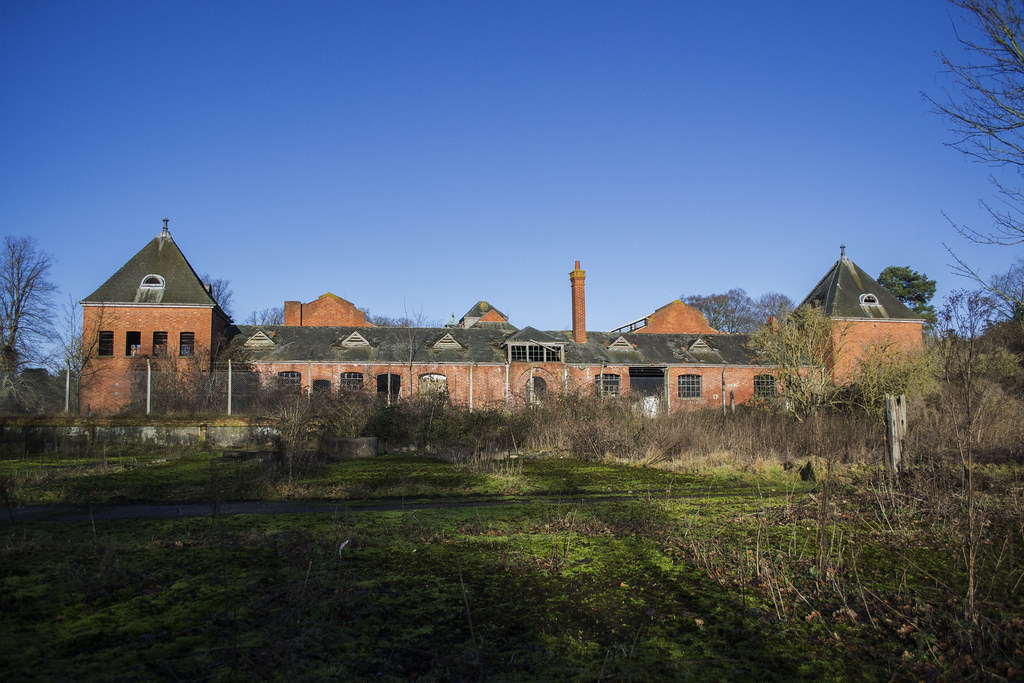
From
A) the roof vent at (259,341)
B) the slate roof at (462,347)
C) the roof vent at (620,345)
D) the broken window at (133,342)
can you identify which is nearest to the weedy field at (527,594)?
the slate roof at (462,347)

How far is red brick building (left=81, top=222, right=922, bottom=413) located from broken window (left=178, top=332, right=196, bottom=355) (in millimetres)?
47

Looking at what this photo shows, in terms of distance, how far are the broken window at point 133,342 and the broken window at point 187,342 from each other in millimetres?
1958

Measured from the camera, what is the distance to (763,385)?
110ft

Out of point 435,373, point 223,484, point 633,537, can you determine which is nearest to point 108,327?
point 435,373

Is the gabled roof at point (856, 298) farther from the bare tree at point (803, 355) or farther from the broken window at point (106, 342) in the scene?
the broken window at point (106, 342)

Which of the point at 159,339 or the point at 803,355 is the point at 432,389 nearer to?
the point at 803,355

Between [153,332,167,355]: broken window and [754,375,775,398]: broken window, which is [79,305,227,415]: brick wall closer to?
[153,332,167,355]: broken window

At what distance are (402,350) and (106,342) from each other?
14.8 metres

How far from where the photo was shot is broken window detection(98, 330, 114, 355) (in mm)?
31038

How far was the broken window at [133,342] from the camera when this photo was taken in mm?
31578

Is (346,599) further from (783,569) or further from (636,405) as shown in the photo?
(636,405)

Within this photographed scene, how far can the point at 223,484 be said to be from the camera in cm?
908

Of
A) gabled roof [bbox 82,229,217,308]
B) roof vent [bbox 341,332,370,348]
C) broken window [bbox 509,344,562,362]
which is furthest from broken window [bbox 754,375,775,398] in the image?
gabled roof [bbox 82,229,217,308]

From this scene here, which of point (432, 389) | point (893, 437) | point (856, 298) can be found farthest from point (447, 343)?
point (893, 437)
